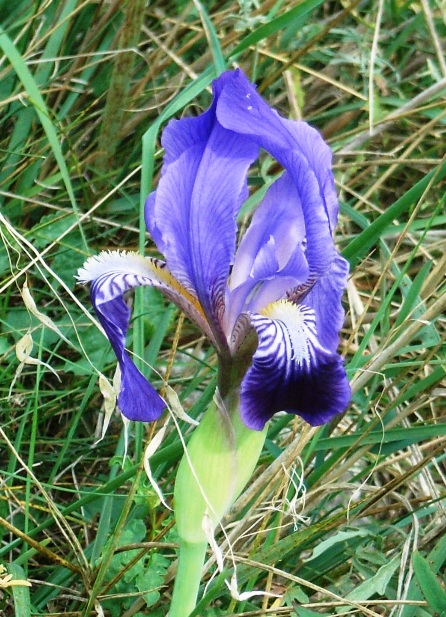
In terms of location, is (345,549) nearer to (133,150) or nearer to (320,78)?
(133,150)

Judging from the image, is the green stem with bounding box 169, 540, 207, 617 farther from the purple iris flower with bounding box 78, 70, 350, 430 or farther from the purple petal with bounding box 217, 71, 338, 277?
the purple petal with bounding box 217, 71, 338, 277

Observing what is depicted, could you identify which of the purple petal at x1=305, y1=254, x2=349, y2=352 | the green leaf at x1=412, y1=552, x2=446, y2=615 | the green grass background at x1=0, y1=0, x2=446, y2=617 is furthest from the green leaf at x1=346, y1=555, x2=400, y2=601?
the purple petal at x1=305, y1=254, x2=349, y2=352

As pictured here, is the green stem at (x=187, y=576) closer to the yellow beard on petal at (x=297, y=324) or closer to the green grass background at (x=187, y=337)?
the green grass background at (x=187, y=337)

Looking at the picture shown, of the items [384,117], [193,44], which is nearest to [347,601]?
[384,117]

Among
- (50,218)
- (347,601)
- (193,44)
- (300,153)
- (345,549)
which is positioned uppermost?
(300,153)

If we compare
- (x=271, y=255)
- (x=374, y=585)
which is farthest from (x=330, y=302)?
(x=374, y=585)

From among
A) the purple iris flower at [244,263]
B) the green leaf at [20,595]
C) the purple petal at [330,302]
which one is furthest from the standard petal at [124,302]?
the green leaf at [20,595]
